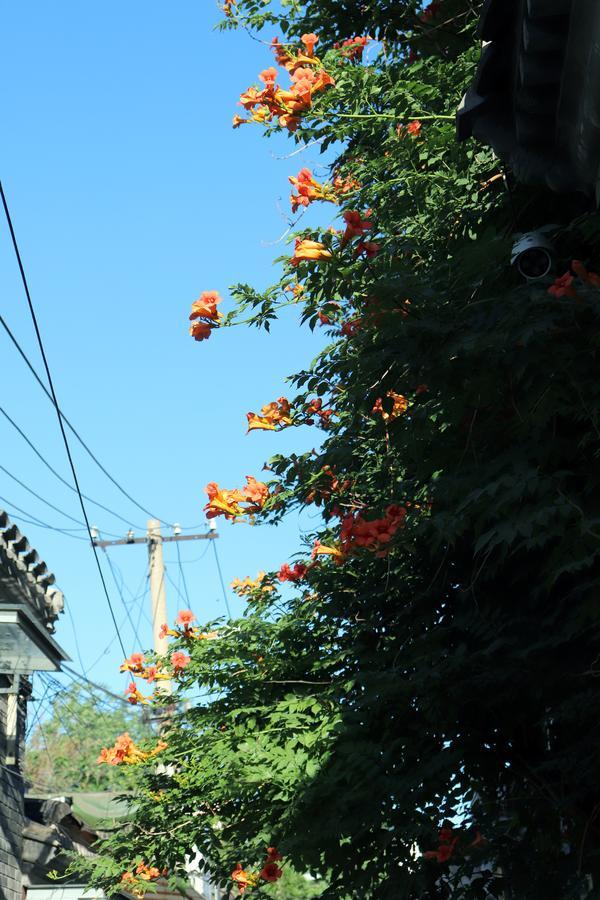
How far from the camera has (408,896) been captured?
258 inches

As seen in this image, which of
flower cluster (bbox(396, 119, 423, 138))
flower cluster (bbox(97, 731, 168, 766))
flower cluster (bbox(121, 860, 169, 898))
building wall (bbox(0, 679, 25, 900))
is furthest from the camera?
building wall (bbox(0, 679, 25, 900))

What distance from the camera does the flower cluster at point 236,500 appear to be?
8.55m

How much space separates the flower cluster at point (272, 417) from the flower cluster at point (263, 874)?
10.2ft

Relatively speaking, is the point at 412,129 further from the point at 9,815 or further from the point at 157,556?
the point at 157,556

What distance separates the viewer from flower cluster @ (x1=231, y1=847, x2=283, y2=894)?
320 inches

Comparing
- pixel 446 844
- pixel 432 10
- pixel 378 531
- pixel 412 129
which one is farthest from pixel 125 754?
pixel 432 10

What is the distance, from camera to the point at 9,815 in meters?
12.7

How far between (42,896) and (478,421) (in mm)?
9672

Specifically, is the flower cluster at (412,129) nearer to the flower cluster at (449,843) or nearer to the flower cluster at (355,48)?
the flower cluster at (355,48)

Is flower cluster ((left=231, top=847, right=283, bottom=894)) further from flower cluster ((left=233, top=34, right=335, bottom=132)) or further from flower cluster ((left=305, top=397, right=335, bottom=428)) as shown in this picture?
flower cluster ((left=233, top=34, right=335, bottom=132))

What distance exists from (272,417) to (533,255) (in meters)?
3.30

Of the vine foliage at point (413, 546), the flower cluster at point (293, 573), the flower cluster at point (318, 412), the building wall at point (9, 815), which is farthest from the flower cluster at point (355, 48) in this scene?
the building wall at point (9, 815)

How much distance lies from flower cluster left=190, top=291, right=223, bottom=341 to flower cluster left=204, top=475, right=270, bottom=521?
152 cm

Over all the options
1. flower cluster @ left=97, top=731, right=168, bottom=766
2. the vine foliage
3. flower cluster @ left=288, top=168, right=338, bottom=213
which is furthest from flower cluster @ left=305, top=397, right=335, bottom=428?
flower cluster @ left=97, top=731, right=168, bottom=766
